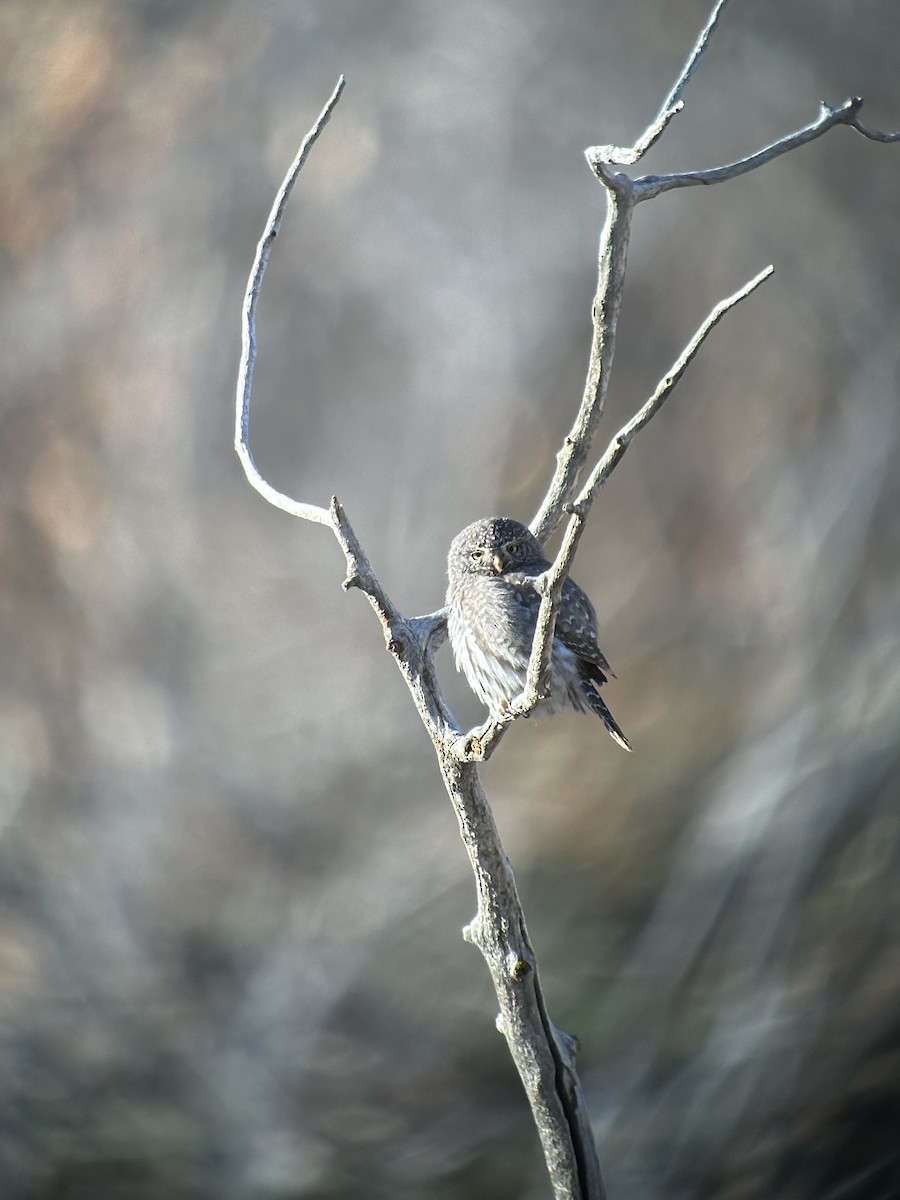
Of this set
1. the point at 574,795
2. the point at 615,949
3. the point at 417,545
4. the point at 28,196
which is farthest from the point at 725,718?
the point at 28,196

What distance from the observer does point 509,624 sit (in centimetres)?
260

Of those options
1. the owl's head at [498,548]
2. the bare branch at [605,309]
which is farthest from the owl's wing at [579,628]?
the bare branch at [605,309]

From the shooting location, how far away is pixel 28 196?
14.1 ft

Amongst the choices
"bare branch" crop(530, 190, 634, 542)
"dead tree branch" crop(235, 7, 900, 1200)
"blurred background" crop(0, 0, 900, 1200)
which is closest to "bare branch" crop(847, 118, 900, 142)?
"dead tree branch" crop(235, 7, 900, 1200)

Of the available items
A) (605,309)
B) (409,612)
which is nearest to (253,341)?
(605,309)

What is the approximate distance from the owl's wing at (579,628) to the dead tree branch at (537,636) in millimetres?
160

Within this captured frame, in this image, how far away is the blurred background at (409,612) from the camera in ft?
13.5

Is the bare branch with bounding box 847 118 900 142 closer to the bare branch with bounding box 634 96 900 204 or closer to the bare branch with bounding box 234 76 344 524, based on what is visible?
the bare branch with bounding box 634 96 900 204

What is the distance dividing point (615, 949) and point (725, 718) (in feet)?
2.95

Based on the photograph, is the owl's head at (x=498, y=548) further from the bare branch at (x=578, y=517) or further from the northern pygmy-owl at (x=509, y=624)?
the bare branch at (x=578, y=517)

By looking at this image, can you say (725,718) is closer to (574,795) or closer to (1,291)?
(574,795)

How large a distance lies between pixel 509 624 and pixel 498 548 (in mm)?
185

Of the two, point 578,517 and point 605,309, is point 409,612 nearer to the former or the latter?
point 605,309

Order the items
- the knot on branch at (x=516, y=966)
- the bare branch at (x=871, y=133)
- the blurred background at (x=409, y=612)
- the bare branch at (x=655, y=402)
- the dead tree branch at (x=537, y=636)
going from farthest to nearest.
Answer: the blurred background at (x=409, y=612) < the knot on branch at (x=516, y=966) < the bare branch at (x=871, y=133) < the dead tree branch at (x=537, y=636) < the bare branch at (x=655, y=402)
